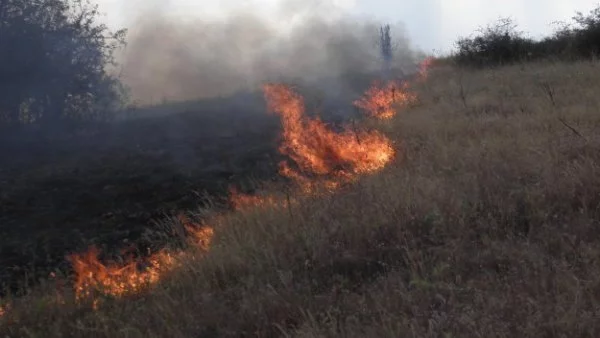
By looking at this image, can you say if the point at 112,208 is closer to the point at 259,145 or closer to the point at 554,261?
the point at 259,145

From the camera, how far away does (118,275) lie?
17.7 ft

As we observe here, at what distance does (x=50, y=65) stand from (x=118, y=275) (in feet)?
40.4

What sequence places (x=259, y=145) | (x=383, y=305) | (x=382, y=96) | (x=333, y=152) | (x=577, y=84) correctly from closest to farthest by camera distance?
(x=383, y=305) → (x=333, y=152) → (x=577, y=84) → (x=259, y=145) → (x=382, y=96)

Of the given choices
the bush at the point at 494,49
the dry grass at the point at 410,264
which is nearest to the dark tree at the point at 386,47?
the bush at the point at 494,49

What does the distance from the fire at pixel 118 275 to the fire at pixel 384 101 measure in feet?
24.4

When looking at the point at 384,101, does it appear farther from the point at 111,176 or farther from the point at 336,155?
the point at 111,176

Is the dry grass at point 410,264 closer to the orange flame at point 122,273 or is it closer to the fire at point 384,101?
the orange flame at point 122,273

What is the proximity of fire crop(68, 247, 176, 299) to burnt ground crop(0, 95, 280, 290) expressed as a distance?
2.94 ft

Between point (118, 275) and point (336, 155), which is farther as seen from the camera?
point (336, 155)

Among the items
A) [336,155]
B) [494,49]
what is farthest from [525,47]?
[336,155]

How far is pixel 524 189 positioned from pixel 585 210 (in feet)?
2.34

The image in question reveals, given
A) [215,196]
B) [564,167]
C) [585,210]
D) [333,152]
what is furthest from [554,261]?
[215,196]

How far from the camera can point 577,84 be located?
11.4 meters

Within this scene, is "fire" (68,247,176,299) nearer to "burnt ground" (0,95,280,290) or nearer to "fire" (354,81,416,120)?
"burnt ground" (0,95,280,290)
